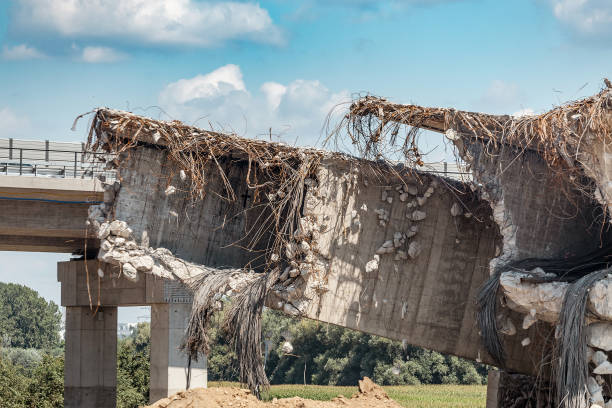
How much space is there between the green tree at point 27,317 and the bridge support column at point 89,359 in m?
66.7

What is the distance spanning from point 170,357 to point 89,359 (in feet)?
17.1

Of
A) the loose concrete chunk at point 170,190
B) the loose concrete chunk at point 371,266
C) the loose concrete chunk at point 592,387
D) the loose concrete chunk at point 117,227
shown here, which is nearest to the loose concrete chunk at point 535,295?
the loose concrete chunk at point 592,387

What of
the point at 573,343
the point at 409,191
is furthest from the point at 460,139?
the point at 573,343

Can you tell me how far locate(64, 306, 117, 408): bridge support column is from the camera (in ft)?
77.5

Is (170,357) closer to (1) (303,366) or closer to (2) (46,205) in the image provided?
(2) (46,205)

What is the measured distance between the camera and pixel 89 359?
23.8 meters

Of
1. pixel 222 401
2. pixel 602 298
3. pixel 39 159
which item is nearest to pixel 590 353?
pixel 602 298

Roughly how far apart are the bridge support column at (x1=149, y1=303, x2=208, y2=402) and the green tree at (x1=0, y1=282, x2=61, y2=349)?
71408 mm

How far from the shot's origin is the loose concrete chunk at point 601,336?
1020cm

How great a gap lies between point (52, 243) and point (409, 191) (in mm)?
12435

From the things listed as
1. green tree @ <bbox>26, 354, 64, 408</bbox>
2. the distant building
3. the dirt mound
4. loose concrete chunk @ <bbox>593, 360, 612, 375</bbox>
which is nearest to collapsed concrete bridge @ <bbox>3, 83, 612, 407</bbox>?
the dirt mound

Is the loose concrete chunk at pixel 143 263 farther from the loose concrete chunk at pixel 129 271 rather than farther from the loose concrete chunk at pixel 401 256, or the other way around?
the loose concrete chunk at pixel 401 256

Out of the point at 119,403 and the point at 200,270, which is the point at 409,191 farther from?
the point at 119,403

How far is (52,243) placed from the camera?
2244cm
